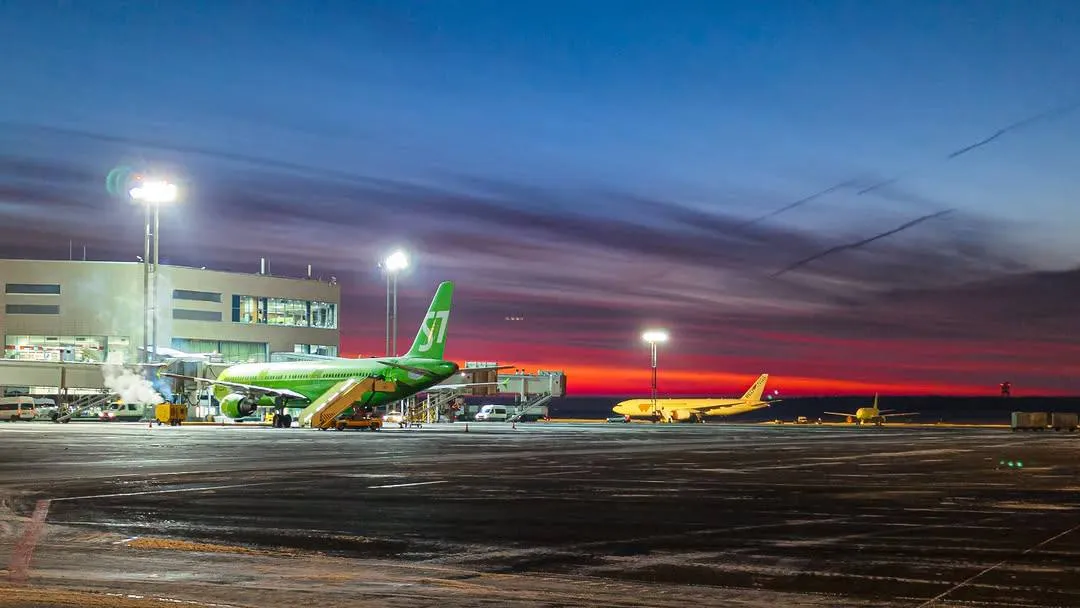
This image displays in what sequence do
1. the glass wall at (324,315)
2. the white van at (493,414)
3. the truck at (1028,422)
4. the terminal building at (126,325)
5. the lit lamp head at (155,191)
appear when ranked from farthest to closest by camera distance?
the glass wall at (324,315)
the white van at (493,414)
the terminal building at (126,325)
the truck at (1028,422)
the lit lamp head at (155,191)

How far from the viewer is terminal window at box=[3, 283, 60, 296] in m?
126

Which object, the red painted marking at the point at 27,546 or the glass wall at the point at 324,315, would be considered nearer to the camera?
the red painted marking at the point at 27,546

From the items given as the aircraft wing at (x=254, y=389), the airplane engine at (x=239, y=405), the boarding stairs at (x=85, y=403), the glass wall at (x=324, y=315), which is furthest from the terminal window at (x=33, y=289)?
the airplane engine at (x=239, y=405)

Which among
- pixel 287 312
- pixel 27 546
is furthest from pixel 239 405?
pixel 27 546

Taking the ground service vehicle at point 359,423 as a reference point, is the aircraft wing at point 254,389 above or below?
above

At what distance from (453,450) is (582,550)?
2862cm

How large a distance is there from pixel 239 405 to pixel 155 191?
19.7 metres

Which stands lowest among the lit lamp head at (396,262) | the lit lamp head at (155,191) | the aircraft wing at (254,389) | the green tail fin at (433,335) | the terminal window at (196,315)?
the aircraft wing at (254,389)

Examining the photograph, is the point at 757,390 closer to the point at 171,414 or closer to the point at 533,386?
the point at 533,386

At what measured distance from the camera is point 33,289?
127m

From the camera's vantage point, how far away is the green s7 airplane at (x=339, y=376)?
73938mm

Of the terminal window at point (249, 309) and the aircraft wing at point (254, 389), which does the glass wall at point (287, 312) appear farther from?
the aircraft wing at point (254, 389)

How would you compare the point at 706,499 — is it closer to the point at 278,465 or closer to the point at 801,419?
the point at 278,465

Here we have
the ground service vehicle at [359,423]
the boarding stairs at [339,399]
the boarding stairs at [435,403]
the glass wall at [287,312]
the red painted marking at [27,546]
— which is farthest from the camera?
the glass wall at [287,312]
